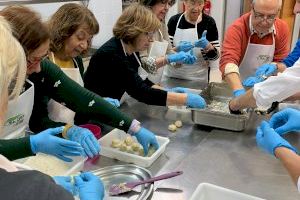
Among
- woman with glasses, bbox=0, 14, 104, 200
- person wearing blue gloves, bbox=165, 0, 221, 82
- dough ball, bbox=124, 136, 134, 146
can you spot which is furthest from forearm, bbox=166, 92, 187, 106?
woman with glasses, bbox=0, 14, 104, 200

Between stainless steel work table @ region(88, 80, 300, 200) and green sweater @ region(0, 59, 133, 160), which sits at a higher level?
green sweater @ region(0, 59, 133, 160)

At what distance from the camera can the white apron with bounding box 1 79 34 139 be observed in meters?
1.35

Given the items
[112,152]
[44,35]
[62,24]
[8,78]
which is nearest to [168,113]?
[112,152]

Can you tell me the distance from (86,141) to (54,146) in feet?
0.43

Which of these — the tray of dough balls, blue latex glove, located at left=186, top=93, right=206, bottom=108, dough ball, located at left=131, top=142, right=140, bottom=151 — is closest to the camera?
the tray of dough balls

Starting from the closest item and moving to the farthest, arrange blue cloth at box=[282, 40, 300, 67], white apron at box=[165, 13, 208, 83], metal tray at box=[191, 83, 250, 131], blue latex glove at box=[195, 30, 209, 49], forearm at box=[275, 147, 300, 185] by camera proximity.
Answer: forearm at box=[275, 147, 300, 185] < metal tray at box=[191, 83, 250, 131] < blue cloth at box=[282, 40, 300, 67] < blue latex glove at box=[195, 30, 209, 49] < white apron at box=[165, 13, 208, 83]

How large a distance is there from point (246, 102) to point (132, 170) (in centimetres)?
63

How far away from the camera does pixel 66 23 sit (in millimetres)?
1540

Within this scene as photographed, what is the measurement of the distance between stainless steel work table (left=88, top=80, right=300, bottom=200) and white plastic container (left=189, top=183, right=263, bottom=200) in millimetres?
54

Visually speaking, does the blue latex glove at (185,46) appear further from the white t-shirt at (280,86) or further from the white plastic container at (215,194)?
the white plastic container at (215,194)

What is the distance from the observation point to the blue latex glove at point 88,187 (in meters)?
0.95

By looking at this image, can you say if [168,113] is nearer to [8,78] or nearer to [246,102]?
[246,102]

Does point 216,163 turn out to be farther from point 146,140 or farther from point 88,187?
point 88,187

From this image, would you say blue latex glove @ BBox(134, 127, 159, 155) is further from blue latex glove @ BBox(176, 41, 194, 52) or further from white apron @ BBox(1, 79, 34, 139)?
blue latex glove @ BBox(176, 41, 194, 52)
